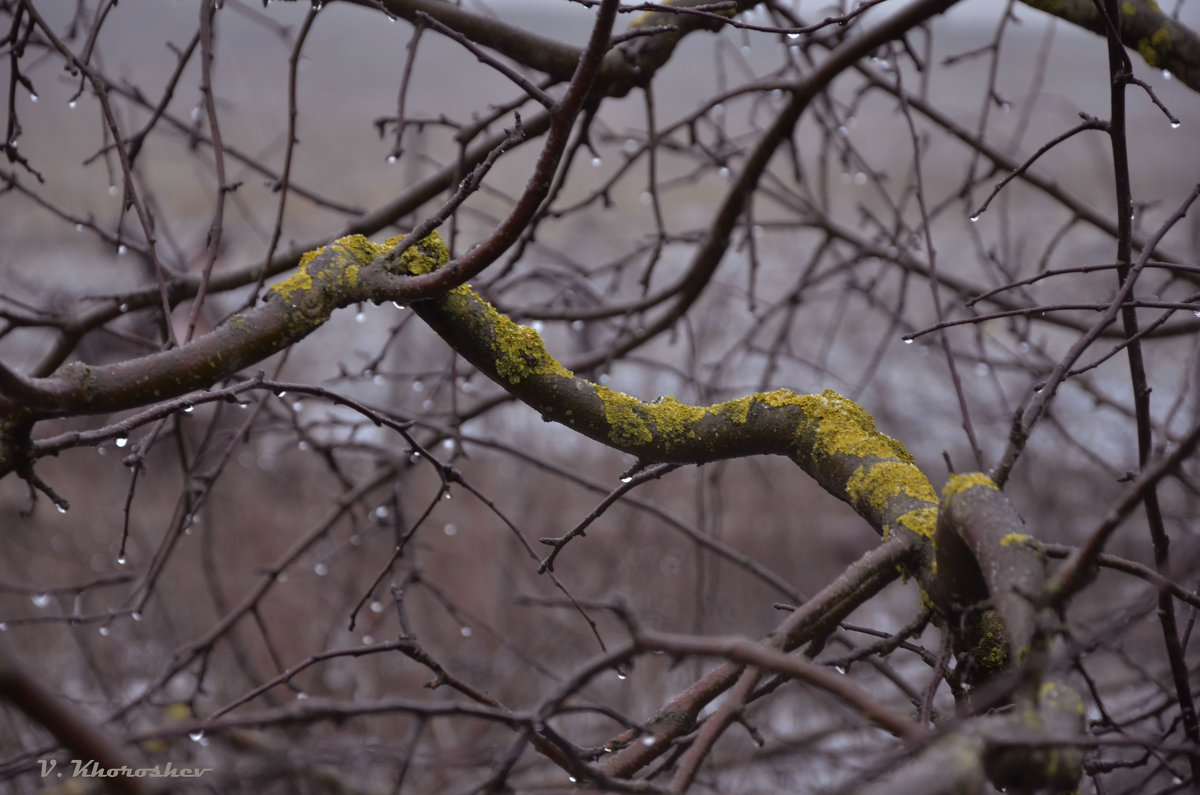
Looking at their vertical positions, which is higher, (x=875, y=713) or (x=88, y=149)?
(x=88, y=149)

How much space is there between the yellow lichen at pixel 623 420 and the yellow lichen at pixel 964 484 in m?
0.39

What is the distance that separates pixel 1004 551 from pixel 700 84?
13627mm

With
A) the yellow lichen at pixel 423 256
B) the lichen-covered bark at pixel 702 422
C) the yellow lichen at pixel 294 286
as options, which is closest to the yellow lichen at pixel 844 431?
the lichen-covered bark at pixel 702 422

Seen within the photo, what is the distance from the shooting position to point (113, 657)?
4.29 metres

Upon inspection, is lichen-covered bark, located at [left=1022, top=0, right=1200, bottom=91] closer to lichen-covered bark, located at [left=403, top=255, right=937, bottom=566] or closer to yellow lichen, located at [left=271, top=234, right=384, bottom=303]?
lichen-covered bark, located at [left=403, top=255, right=937, bottom=566]

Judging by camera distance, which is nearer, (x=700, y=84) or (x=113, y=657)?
(x=113, y=657)

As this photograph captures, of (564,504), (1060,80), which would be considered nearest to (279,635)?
(564,504)

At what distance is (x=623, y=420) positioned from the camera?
1.17 metres

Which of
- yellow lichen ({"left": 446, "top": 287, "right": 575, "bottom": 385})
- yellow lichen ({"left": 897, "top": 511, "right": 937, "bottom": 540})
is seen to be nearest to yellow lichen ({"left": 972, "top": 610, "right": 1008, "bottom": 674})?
yellow lichen ({"left": 897, "top": 511, "right": 937, "bottom": 540})

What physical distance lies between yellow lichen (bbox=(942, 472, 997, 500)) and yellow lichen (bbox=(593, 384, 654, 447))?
39 centimetres

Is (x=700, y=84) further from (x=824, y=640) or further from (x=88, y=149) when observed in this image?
(x=824, y=640)

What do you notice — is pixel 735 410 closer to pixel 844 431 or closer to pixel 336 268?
pixel 844 431

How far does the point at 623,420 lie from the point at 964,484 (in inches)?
17.1

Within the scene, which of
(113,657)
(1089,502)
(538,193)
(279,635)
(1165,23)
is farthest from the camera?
(1089,502)
